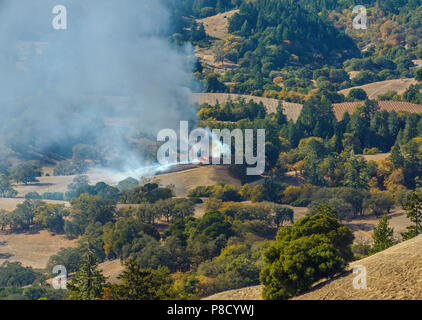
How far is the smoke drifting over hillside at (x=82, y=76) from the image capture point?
92188 millimetres

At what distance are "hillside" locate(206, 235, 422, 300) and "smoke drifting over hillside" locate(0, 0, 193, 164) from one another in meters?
58.2

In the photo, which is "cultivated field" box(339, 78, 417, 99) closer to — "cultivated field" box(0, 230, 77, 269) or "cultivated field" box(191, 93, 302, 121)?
"cultivated field" box(191, 93, 302, 121)

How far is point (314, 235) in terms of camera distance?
1318 inches

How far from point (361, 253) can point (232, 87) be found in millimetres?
78692

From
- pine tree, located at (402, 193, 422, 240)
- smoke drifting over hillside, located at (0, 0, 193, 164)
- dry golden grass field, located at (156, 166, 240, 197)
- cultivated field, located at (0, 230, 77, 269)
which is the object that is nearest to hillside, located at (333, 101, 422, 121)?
smoke drifting over hillside, located at (0, 0, 193, 164)

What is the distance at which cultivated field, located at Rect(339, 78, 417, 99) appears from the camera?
12088 centimetres

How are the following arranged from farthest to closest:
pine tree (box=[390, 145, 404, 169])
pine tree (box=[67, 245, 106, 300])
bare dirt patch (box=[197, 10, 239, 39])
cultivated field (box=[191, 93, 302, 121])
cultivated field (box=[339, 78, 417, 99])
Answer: bare dirt patch (box=[197, 10, 239, 39]) < cultivated field (box=[339, 78, 417, 99]) < cultivated field (box=[191, 93, 302, 121]) < pine tree (box=[390, 145, 404, 169]) < pine tree (box=[67, 245, 106, 300])

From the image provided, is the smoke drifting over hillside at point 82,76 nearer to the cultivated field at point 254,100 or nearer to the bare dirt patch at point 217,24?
the cultivated field at point 254,100

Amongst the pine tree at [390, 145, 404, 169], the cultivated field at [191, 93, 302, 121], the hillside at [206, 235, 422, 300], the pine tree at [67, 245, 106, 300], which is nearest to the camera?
the hillside at [206, 235, 422, 300]

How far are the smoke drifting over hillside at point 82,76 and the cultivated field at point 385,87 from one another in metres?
32.7

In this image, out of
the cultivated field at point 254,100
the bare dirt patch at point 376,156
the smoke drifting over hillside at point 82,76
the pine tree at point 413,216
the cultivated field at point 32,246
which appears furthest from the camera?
the cultivated field at point 254,100

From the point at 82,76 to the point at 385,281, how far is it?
8142 centimetres

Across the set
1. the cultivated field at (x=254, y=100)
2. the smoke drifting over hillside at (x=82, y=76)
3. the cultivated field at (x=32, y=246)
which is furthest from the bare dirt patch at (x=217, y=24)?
the cultivated field at (x=32, y=246)

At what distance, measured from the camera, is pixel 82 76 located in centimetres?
10394
